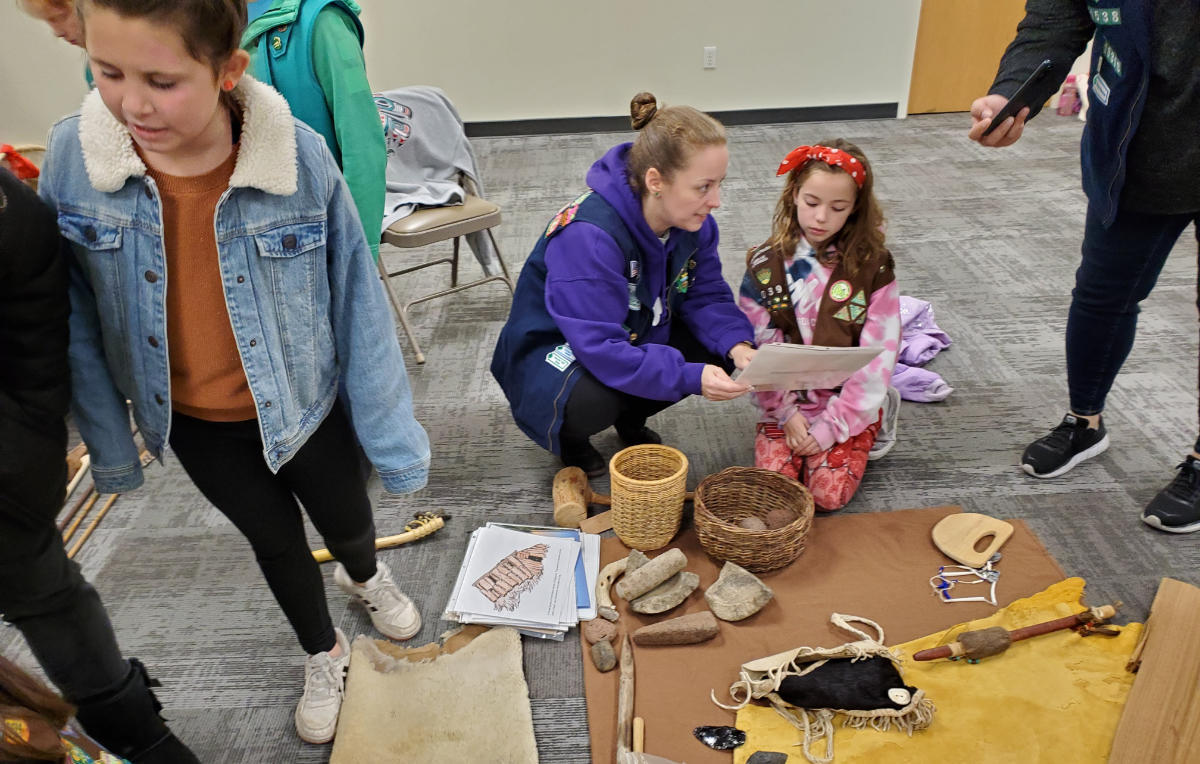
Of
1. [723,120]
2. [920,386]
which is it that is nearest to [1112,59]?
[920,386]

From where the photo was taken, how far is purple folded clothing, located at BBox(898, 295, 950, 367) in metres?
2.50

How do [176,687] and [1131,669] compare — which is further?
[176,687]

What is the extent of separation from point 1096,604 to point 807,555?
0.59m

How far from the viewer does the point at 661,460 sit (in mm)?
1906

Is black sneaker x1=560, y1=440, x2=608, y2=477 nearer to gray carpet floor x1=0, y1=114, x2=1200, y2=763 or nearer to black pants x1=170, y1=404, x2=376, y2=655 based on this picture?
gray carpet floor x1=0, y1=114, x2=1200, y2=763

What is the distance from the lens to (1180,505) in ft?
5.98

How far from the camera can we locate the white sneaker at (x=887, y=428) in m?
2.06

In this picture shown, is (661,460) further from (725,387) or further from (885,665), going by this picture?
(885,665)

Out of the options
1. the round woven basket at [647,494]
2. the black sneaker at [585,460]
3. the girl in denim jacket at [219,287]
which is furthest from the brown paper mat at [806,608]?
the girl in denim jacket at [219,287]

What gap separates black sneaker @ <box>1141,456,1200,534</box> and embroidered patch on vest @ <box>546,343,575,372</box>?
55.0 inches

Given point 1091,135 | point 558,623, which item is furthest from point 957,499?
point 558,623

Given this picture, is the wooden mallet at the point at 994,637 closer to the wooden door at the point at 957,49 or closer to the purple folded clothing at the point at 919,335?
the purple folded clothing at the point at 919,335

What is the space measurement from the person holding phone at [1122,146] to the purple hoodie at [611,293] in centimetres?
73

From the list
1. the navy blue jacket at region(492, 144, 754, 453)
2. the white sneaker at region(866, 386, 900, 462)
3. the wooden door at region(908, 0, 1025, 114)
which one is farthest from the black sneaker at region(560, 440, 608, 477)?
the wooden door at region(908, 0, 1025, 114)
